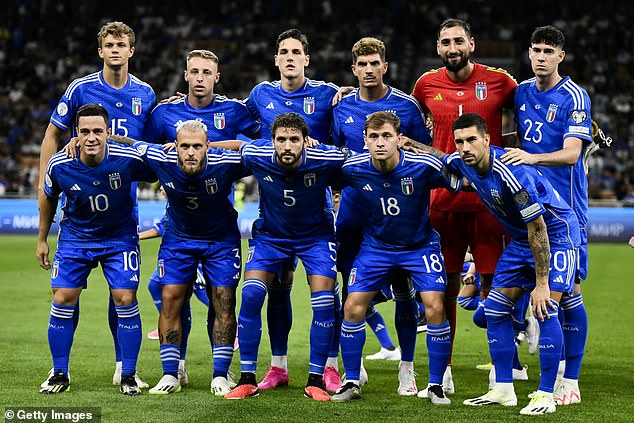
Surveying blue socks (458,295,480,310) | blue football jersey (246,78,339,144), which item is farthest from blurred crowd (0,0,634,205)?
blue football jersey (246,78,339,144)

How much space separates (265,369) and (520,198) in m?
3.13

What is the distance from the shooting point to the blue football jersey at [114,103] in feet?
26.6

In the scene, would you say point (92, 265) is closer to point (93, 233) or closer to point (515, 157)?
point (93, 233)

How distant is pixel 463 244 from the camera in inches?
313

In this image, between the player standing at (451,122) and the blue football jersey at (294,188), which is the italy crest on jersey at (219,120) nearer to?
the blue football jersey at (294,188)

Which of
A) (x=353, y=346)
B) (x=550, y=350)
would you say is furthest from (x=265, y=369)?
(x=550, y=350)

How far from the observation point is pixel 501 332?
7.03 m

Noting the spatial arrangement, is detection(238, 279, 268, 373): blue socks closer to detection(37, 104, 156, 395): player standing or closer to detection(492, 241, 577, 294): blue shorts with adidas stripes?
detection(37, 104, 156, 395): player standing

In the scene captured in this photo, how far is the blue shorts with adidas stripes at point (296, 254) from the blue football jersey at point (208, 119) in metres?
1.08

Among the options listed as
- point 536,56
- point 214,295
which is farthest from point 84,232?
point 536,56

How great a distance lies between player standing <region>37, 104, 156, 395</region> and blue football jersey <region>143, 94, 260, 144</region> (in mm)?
669

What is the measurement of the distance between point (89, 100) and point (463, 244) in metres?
3.27

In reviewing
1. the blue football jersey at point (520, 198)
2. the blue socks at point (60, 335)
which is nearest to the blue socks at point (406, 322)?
the blue football jersey at point (520, 198)

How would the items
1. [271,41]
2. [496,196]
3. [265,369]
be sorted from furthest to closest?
[271,41] → [265,369] → [496,196]
